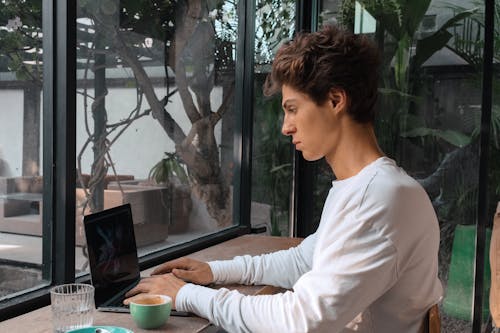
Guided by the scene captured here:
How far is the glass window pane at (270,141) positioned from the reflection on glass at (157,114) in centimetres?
19

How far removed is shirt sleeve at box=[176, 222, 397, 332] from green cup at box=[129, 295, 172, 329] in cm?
22

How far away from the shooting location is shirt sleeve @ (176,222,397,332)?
1.08m

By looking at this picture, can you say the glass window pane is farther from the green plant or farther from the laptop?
the laptop

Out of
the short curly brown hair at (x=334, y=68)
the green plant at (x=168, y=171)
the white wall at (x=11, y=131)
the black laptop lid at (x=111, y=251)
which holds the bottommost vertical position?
the black laptop lid at (x=111, y=251)

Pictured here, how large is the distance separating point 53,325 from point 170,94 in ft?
3.95

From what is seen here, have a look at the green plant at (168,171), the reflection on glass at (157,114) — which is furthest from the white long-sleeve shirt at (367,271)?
the green plant at (168,171)

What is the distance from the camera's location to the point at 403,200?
1.10 metres

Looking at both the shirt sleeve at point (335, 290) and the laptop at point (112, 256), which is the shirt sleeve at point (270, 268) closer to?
the laptop at point (112, 256)

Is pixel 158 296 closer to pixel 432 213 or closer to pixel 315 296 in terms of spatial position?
pixel 315 296

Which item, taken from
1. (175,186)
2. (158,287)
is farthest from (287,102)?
(175,186)

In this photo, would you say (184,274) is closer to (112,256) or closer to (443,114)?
(112,256)

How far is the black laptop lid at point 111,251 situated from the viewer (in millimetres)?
1388

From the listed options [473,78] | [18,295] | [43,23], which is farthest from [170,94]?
[473,78]

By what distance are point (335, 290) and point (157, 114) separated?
1.32 m
